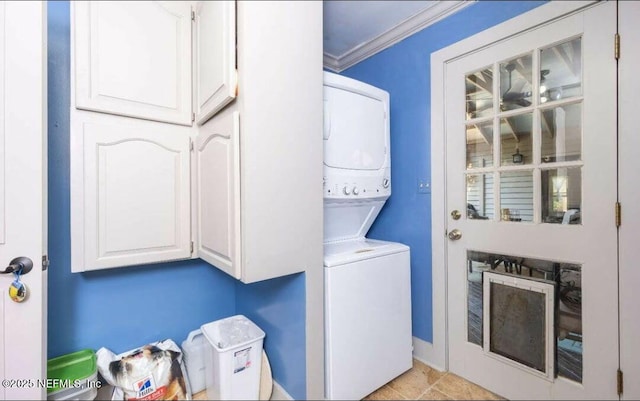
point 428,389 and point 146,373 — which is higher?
point 146,373

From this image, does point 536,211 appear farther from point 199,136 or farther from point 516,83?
point 199,136

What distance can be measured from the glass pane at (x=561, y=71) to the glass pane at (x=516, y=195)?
1.36 feet

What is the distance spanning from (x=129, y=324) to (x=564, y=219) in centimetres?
244

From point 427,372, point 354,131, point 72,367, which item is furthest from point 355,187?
point 72,367

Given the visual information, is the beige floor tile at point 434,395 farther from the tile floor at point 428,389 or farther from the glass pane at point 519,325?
the glass pane at point 519,325

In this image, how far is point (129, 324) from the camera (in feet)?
5.24

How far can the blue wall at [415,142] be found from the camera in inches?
75.0

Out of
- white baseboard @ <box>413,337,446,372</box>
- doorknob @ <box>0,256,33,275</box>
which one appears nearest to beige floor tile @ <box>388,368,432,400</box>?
white baseboard @ <box>413,337,446,372</box>

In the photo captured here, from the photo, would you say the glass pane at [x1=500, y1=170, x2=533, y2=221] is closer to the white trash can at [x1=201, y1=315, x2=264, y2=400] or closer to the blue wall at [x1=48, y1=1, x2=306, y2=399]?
the blue wall at [x1=48, y1=1, x2=306, y2=399]

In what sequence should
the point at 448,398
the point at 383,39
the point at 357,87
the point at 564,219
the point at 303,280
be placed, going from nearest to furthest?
the point at 303,280 → the point at 564,219 → the point at 448,398 → the point at 357,87 → the point at 383,39

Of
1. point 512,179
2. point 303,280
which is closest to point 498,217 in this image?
point 512,179

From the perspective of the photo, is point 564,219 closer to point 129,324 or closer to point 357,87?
point 357,87

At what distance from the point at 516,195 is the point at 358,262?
98 centimetres

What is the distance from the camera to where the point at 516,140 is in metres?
1.57
